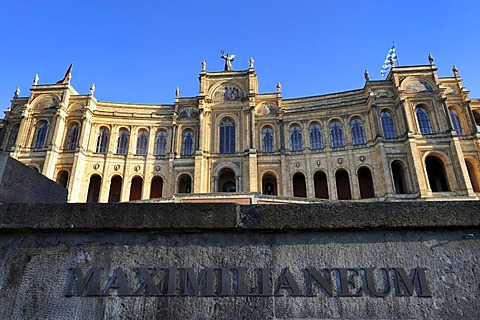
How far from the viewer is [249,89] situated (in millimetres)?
31125

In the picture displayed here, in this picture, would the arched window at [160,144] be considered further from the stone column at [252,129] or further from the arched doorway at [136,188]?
the stone column at [252,129]

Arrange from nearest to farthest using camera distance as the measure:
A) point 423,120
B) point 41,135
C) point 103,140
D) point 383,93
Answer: point 423,120 → point 383,93 → point 41,135 → point 103,140

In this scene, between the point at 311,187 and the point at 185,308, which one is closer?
the point at 185,308

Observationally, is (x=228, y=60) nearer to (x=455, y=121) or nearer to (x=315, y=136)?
(x=315, y=136)

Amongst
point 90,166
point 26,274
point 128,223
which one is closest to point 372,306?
point 128,223

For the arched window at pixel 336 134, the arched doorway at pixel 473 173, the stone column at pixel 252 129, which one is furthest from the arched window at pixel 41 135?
the arched doorway at pixel 473 173

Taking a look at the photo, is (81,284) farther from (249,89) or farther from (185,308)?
(249,89)

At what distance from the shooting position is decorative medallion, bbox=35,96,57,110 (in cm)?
3041

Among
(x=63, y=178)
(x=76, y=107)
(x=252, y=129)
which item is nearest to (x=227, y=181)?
(x=252, y=129)

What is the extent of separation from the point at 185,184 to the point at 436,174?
79.1 ft

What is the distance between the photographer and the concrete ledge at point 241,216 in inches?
115

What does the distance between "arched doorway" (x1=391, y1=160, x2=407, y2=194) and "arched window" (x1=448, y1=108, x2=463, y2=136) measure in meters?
5.94

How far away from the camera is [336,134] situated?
1161 inches

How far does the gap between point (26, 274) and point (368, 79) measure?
31850 millimetres
